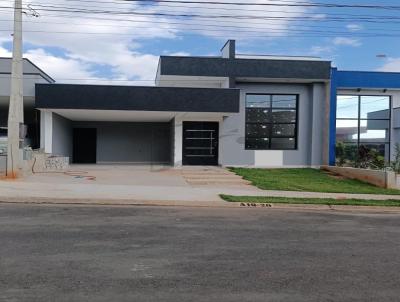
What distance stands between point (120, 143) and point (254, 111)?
30.1ft

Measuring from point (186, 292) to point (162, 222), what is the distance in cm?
532

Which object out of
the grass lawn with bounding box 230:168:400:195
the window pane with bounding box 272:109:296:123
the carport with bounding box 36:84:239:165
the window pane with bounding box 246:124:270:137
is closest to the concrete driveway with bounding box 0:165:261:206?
the grass lawn with bounding box 230:168:400:195

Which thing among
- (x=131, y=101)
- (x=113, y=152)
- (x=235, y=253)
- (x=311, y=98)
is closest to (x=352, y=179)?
(x=311, y=98)

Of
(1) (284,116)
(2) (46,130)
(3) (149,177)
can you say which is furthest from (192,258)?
(1) (284,116)

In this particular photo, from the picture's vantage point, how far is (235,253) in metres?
7.95

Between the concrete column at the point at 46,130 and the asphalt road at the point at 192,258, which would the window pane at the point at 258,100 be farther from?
the asphalt road at the point at 192,258

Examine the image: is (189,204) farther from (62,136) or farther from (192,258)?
(62,136)

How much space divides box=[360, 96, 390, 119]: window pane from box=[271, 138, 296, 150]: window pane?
4560 millimetres

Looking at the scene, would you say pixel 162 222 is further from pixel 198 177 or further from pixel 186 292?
pixel 198 177

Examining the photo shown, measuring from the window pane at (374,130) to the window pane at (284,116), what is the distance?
4234mm

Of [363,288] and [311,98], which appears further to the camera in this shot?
[311,98]

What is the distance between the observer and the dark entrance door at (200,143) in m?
27.8

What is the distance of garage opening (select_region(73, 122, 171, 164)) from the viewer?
31.9 m

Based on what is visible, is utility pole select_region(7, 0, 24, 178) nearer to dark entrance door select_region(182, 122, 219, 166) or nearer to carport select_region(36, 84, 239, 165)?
carport select_region(36, 84, 239, 165)
